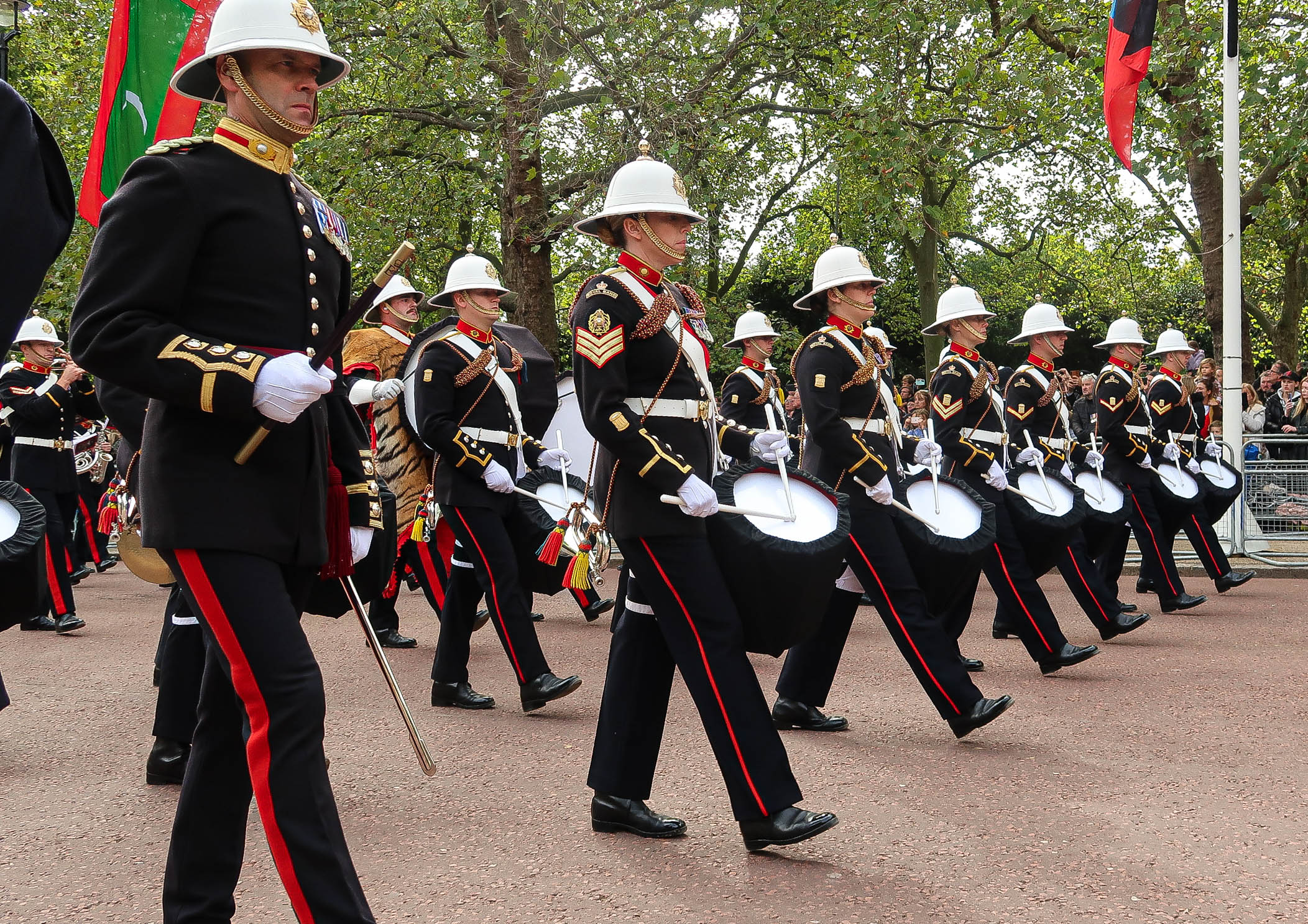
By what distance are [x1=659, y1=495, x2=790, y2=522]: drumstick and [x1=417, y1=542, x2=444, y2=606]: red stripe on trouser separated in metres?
3.92

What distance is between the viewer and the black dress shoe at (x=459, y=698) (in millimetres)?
6520

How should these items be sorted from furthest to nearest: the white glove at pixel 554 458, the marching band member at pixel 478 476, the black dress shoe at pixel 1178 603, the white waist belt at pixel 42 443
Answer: the white waist belt at pixel 42 443
the black dress shoe at pixel 1178 603
the white glove at pixel 554 458
the marching band member at pixel 478 476

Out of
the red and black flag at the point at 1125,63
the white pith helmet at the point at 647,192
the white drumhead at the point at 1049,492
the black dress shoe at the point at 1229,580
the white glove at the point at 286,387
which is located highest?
the red and black flag at the point at 1125,63

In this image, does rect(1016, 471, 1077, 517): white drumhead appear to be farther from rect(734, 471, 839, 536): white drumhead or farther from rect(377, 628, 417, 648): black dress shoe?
rect(377, 628, 417, 648): black dress shoe

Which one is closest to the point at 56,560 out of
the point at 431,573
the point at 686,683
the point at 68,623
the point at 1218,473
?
the point at 68,623

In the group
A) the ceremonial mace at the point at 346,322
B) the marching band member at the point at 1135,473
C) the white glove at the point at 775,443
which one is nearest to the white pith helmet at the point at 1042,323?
the marching band member at the point at 1135,473

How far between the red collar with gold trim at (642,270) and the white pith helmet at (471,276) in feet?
8.70

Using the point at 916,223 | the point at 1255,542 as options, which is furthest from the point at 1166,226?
the point at 1255,542

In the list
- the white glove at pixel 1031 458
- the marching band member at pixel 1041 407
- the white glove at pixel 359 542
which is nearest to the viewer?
the white glove at pixel 359 542

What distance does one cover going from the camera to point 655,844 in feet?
14.0

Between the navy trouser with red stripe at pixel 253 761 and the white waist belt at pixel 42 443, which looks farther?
the white waist belt at pixel 42 443

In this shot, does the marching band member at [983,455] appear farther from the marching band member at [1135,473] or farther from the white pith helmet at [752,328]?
the white pith helmet at [752,328]

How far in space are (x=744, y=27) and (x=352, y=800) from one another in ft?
40.4

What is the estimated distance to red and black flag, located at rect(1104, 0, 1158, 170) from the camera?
43.2 feet
